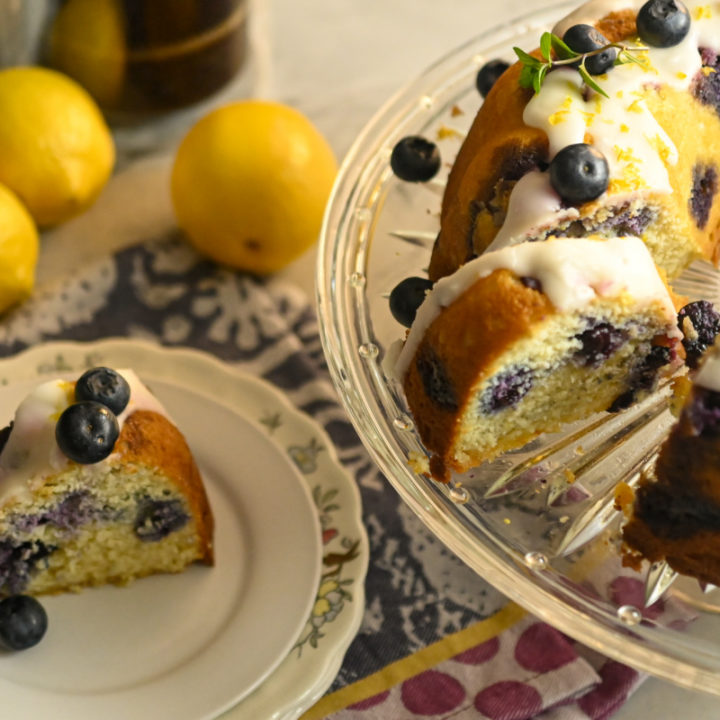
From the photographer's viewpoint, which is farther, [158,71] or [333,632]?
[158,71]

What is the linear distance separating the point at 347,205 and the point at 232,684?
0.72m

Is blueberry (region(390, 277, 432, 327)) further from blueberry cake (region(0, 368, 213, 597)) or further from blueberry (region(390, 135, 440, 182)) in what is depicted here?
blueberry cake (region(0, 368, 213, 597))

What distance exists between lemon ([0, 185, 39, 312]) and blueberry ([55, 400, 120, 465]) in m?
0.51

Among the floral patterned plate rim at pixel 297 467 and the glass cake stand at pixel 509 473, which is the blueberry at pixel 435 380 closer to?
the glass cake stand at pixel 509 473

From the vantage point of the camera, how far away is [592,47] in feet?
4.55

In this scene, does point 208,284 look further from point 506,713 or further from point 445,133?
point 506,713

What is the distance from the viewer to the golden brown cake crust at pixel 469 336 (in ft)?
4.02

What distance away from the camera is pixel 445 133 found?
1705 millimetres

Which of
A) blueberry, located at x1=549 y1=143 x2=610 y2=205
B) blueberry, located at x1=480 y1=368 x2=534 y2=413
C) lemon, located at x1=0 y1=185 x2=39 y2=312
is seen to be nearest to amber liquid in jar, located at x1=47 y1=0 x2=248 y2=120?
lemon, located at x1=0 y1=185 x2=39 y2=312

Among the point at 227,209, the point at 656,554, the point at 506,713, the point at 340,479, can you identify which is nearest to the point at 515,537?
the point at 656,554

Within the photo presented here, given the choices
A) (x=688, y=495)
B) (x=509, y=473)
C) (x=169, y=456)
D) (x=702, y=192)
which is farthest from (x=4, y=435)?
(x=702, y=192)

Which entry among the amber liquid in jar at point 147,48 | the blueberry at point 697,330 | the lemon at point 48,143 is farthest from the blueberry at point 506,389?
the amber liquid in jar at point 147,48

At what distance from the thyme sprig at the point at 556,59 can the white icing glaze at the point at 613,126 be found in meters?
0.01

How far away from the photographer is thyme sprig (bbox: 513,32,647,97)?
136 cm
